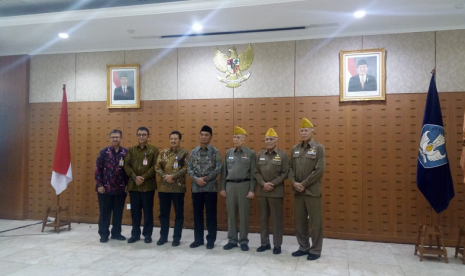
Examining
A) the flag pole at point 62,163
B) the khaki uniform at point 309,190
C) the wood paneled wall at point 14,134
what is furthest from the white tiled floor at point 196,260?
the wood paneled wall at point 14,134

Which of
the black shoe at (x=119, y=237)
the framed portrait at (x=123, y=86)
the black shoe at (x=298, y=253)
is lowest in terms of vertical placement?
the black shoe at (x=119, y=237)

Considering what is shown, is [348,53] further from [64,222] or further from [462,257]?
[64,222]

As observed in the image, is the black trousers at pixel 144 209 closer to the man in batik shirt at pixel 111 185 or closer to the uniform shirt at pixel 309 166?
the man in batik shirt at pixel 111 185

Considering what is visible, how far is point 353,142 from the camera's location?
5547 millimetres

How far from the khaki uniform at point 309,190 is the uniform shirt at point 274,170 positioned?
0.11 meters

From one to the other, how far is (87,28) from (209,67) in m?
2.18

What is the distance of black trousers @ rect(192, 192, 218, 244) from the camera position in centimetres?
494

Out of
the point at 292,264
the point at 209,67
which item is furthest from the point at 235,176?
the point at 209,67

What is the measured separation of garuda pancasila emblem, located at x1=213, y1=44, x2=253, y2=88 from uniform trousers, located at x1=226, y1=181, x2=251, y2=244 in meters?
2.04

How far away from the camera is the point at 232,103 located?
605 centimetres

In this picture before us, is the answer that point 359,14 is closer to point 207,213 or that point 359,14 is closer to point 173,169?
point 173,169

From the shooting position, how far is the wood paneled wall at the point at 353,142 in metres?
5.27

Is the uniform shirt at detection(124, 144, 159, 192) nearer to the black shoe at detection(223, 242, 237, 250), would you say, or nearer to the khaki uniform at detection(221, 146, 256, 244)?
the khaki uniform at detection(221, 146, 256, 244)

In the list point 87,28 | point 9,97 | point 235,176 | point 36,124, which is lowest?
point 235,176
